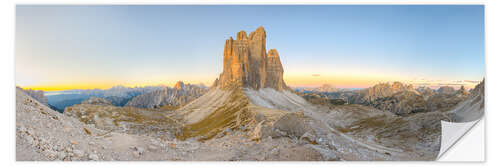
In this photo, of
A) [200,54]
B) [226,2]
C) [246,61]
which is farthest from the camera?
[246,61]

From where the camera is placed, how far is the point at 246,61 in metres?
58.6

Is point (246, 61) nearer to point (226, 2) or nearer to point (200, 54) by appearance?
point (200, 54)

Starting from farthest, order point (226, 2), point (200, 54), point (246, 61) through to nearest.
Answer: point (246, 61)
point (200, 54)
point (226, 2)

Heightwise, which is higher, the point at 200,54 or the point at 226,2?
the point at 226,2

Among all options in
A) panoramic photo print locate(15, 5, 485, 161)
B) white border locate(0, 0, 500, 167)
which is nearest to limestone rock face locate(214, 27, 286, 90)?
panoramic photo print locate(15, 5, 485, 161)

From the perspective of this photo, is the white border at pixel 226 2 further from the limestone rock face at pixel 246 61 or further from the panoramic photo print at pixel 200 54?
the limestone rock face at pixel 246 61

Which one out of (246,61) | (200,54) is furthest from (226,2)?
(246,61)

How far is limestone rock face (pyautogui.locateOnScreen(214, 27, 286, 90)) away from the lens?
56.1m

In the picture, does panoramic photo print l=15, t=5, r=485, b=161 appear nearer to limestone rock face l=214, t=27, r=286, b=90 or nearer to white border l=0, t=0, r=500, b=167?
white border l=0, t=0, r=500, b=167

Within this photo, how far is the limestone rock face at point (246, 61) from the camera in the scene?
56062 mm

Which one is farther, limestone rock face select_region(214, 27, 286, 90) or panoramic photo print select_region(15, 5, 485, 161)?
limestone rock face select_region(214, 27, 286, 90)

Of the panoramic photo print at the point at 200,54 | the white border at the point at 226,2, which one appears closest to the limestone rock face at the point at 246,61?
the panoramic photo print at the point at 200,54

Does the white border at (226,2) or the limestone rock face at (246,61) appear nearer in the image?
the white border at (226,2)
